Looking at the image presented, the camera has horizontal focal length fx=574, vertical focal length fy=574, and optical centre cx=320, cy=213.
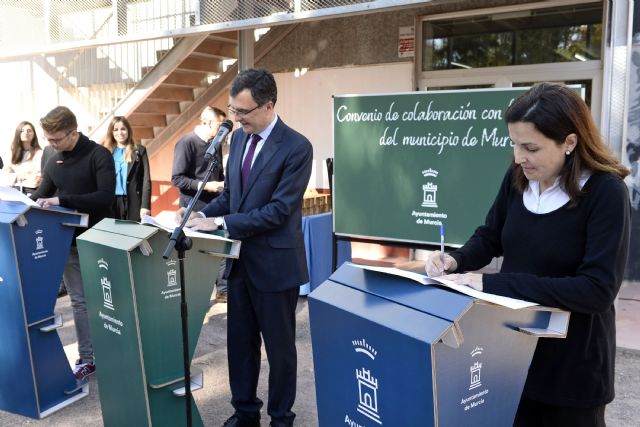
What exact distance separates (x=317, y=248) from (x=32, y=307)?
→ 2786mm

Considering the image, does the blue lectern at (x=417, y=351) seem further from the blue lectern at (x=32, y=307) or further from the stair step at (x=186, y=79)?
the stair step at (x=186, y=79)

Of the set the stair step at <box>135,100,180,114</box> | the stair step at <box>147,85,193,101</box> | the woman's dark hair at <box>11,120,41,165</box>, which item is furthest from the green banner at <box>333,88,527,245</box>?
the stair step at <box>135,100,180,114</box>

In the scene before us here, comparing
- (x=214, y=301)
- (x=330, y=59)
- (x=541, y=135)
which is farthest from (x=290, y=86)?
(x=541, y=135)

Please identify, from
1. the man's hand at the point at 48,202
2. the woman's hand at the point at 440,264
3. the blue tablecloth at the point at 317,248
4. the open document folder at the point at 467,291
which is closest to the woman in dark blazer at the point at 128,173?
the blue tablecloth at the point at 317,248

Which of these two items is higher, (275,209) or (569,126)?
(569,126)

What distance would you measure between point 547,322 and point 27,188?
5970mm

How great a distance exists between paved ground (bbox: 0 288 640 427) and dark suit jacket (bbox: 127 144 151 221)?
1556mm

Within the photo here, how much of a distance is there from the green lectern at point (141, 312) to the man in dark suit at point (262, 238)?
17cm

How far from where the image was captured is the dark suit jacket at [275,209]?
2799mm

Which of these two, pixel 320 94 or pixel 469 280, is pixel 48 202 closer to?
pixel 469 280

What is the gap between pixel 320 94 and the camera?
783cm

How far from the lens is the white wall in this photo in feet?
24.3

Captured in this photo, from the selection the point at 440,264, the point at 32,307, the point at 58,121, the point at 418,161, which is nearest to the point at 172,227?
the point at 440,264

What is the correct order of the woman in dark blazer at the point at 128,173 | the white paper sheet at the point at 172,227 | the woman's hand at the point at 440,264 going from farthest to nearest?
the woman in dark blazer at the point at 128,173 → the white paper sheet at the point at 172,227 → the woman's hand at the point at 440,264
